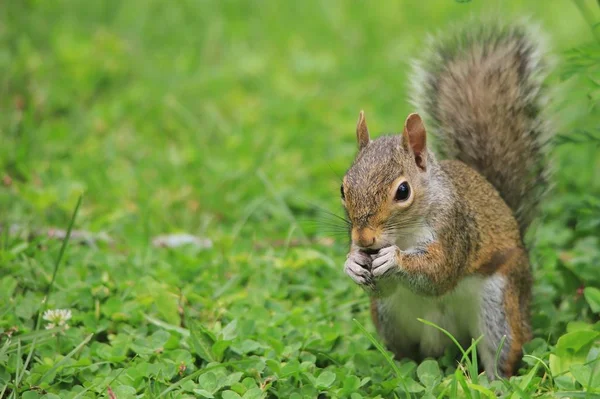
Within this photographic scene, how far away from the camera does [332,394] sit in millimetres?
2066

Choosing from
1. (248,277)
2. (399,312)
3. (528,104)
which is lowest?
(248,277)

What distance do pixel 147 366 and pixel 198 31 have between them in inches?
122

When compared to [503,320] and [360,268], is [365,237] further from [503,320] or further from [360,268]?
[503,320]

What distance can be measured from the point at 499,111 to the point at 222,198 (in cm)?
122

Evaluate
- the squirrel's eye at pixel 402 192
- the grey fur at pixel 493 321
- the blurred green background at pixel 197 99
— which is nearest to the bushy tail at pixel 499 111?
the blurred green background at pixel 197 99

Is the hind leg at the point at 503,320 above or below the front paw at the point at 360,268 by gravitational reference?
below

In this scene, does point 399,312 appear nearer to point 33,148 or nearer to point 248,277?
point 248,277

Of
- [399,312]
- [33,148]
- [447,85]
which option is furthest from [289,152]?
[399,312]

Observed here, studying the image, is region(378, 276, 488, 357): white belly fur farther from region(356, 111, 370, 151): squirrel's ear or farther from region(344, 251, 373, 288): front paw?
region(356, 111, 370, 151): squirrel's ear

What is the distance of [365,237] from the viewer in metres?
Result: 2.04

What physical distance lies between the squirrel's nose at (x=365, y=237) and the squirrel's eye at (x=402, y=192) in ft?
0.37

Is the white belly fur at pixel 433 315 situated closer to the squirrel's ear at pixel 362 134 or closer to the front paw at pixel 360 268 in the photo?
the front paw at pixel 360 268

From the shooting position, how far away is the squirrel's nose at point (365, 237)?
204cm

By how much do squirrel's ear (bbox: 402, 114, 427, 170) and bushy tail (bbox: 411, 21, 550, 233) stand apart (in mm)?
397
